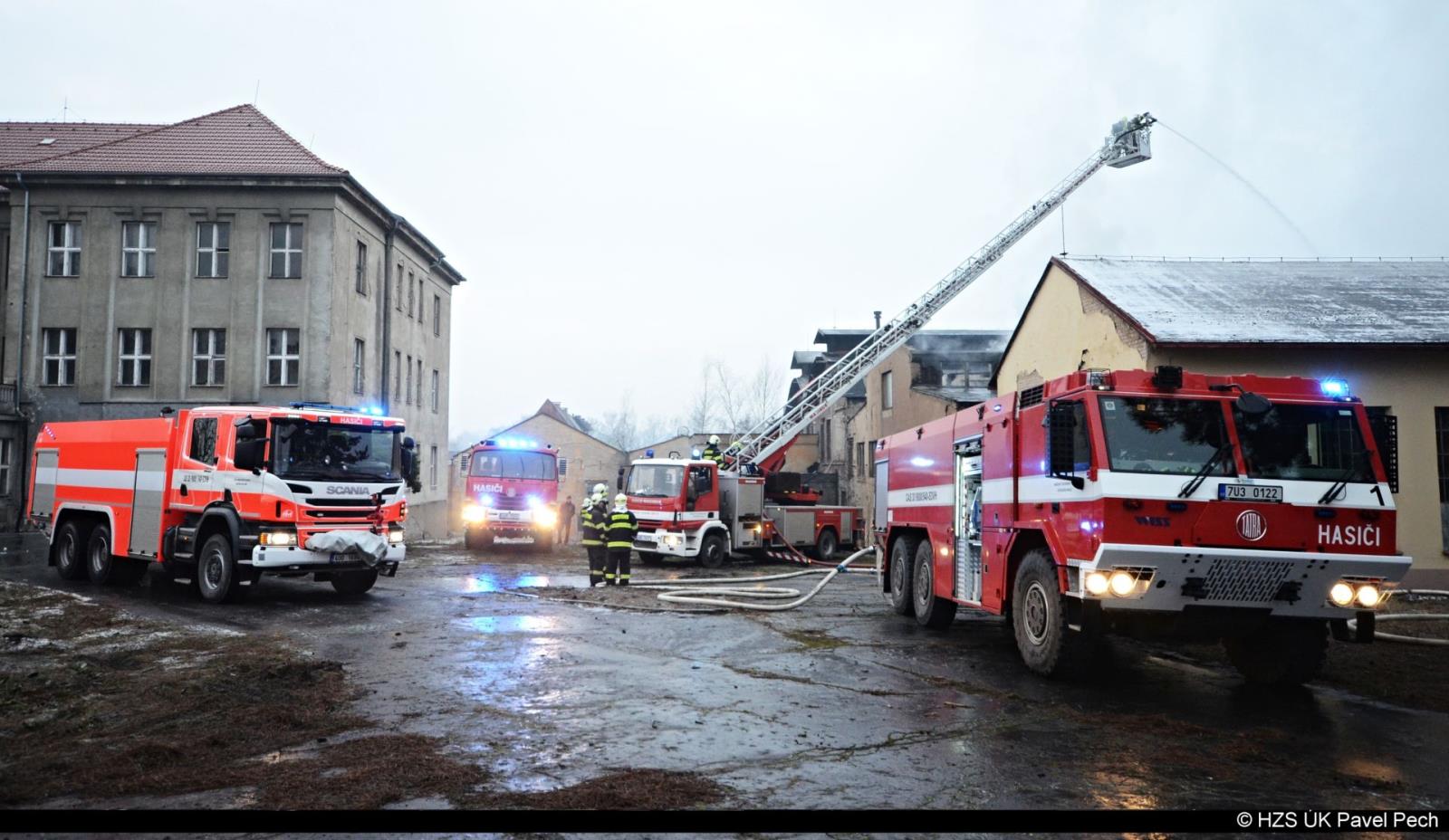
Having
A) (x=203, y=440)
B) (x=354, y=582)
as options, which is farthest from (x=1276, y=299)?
(x=203, y=440)

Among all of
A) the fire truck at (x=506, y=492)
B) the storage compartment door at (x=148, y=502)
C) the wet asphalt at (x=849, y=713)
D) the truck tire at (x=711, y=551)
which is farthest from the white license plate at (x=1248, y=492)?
the fire truck at (x=506, y=492)

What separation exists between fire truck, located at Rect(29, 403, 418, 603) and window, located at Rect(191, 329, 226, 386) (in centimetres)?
1413

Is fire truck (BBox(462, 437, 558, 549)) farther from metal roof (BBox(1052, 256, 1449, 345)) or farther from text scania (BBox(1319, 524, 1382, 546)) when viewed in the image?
text scania (BBox(1319, 524, 1382, 546))

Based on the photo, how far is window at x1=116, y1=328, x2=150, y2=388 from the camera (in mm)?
28844

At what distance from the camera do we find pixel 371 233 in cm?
3155

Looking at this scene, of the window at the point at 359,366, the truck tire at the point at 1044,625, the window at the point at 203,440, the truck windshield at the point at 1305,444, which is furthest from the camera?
the window at the point at 359,366

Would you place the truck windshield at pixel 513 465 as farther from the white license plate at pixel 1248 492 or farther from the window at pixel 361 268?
the white license plate at pixel 1248 492

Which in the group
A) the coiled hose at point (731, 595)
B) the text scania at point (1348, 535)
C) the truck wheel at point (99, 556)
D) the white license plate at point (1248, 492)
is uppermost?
the white license plate at point (1248, 492)

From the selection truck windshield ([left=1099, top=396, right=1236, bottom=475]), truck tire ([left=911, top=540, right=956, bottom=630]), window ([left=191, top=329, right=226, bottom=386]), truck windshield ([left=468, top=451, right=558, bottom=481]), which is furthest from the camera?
→ window ([left=191, top=329, right=226, bottom=386])

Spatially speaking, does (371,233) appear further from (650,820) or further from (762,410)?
(762,410)

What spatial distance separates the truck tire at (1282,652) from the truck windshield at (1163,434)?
1.46 m

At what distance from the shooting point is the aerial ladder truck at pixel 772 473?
20953 mm

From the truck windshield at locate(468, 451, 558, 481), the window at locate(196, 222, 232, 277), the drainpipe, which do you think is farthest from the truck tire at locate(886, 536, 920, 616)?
the drainpipe

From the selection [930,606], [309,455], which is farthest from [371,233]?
[930,606]
